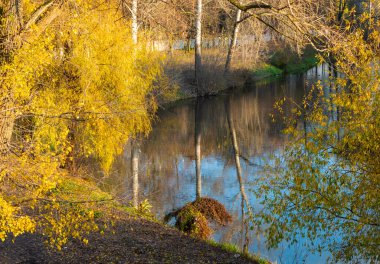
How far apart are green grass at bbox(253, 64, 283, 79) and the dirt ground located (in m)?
28.6

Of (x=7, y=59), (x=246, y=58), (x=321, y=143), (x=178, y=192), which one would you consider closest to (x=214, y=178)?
(x=178, y=192)

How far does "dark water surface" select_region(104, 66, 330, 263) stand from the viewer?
37.9 ft

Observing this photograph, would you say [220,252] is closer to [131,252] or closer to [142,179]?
[131,252]

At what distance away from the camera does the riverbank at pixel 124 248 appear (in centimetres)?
855

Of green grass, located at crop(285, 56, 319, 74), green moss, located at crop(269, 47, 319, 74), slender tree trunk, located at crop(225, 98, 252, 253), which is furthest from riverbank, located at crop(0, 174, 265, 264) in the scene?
green grass, located at crop(285, 56, 319, 74)

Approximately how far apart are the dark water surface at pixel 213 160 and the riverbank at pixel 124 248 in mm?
818

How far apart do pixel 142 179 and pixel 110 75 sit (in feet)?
11.5

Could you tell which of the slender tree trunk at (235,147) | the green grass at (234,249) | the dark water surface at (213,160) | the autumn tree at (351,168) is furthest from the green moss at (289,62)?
the autumn tree at (351,168)

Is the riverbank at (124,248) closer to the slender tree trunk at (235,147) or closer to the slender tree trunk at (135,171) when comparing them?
the slender tree trunk at (135,171)

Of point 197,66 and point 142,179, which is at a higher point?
point 197,66

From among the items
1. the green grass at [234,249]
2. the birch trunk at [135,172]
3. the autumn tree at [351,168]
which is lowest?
the green grass at [234,249]

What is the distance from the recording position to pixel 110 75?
14.1m

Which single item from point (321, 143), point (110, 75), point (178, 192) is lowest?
point (178, 192)

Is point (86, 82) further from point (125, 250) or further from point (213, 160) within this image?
point (213, 160)
